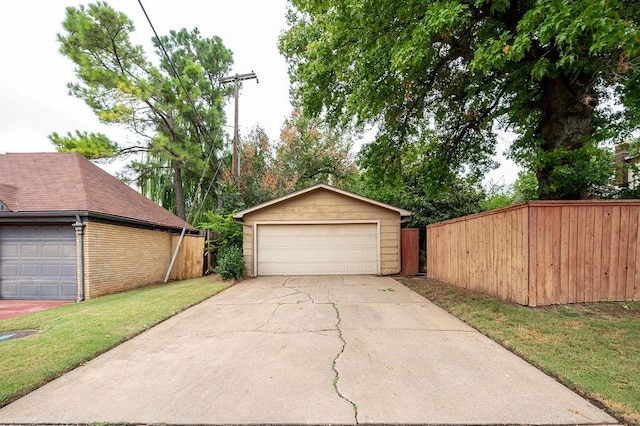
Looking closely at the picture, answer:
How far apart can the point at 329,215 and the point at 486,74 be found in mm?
6218

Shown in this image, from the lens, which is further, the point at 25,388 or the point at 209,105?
the point at 209,105

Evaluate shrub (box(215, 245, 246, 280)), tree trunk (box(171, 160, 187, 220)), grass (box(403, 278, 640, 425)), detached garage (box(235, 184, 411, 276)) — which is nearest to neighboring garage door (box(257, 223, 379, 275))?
detached garage (box(235, 184, 411, 276))

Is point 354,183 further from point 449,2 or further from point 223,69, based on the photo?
point 449,2

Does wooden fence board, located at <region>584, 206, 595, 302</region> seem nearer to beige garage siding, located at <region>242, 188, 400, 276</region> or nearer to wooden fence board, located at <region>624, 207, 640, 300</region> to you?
wooden fence board, located at <region>624, 207, 640, 300</region>

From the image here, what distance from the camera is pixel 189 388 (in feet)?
8.96

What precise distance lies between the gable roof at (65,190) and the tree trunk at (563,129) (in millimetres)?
10656

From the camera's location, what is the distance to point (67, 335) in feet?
13.9

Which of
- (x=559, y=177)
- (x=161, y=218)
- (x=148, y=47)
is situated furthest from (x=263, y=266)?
(x=148, y=47)

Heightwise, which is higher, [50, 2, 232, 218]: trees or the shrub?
[50, 2, 232, 218]: trees

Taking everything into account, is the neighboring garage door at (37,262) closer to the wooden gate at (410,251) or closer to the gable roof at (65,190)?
the gable roof at (65,190)

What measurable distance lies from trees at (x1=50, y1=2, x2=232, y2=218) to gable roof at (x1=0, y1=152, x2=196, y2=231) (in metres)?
3.82

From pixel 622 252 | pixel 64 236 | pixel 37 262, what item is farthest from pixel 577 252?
pixel 37 262

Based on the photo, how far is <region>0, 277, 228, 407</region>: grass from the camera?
301 centimetres

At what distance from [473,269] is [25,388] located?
755cm
